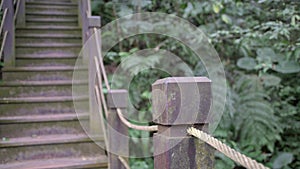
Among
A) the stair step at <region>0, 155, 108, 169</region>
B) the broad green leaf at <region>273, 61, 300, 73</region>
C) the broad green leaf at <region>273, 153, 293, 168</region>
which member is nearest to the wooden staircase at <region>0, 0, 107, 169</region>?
the stair step at <region>0, 155, 108, 169</region>

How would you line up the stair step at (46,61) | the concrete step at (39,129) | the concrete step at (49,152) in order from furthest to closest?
the stair step at (46,61)
the concrete step at (39,129)
the concrete step at (49,152)

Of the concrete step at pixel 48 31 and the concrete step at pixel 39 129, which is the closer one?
the concrete step at pixel 39 129

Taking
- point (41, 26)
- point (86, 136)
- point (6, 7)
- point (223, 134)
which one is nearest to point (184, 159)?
point (86, 136)

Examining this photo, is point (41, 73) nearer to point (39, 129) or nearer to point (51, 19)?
point (39, 129)

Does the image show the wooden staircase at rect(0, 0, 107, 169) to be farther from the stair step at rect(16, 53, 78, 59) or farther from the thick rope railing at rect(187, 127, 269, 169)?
the thick rope railing at rect(187, 127, 269, 169)

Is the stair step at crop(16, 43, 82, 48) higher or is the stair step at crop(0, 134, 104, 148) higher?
the stair step at crop(16, 43, 82, 48)

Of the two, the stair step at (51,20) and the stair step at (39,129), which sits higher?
the stair step at (51,20)

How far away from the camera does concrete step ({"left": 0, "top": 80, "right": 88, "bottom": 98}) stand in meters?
3.03

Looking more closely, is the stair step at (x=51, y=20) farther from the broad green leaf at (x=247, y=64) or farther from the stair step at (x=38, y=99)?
the broad green leaf at (x=247, y=64)

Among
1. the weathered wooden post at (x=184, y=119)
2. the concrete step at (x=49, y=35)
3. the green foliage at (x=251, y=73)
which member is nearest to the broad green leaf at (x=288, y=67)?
the green foliage at (x=251, y=73)

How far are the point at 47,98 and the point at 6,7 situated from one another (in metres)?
1.11

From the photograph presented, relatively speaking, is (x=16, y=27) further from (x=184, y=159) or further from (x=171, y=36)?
(x=184, y=159)

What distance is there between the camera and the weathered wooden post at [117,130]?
2.32 m

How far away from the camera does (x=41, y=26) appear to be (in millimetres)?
3957
